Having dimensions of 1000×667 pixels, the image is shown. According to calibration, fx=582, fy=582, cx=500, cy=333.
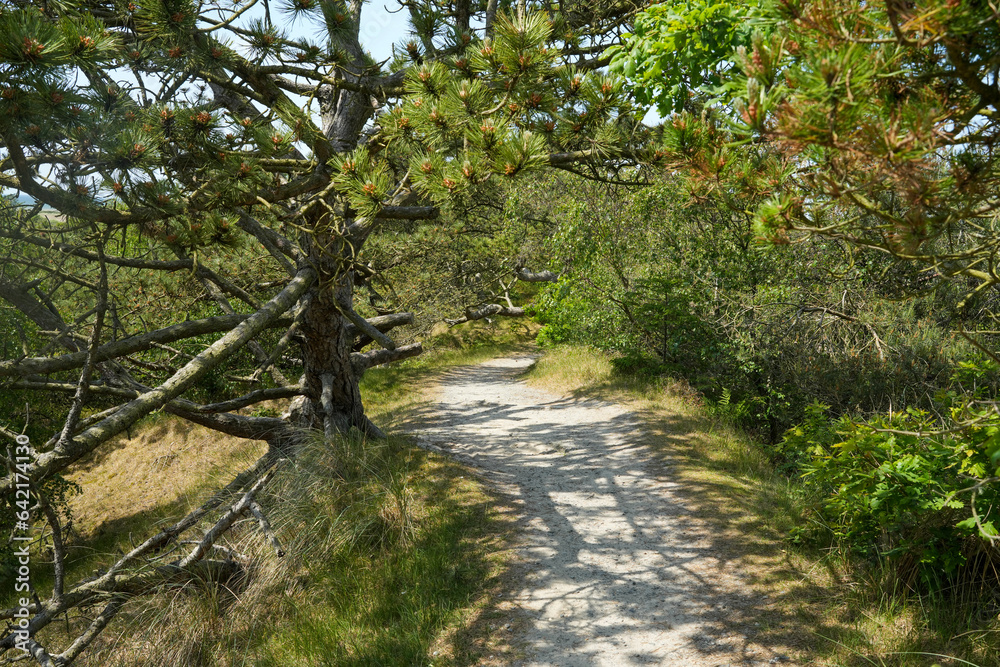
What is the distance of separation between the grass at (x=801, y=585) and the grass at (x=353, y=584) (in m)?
1.82

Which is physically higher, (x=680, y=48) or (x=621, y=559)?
(x=680, y=48)

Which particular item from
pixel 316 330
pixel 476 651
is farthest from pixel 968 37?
pixel 316 330

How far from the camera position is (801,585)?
13.4 ft

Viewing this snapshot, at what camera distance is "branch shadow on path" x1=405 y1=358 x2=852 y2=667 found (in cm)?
366

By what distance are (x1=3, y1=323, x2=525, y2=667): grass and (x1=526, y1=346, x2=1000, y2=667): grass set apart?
182 cm

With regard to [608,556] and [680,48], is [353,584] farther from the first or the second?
[680,48]

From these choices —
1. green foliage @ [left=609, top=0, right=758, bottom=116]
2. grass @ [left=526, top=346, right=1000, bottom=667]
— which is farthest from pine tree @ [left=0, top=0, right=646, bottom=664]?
grass @ [left=526, top=346, right=1000, bottom=667]

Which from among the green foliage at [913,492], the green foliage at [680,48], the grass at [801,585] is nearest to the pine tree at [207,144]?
the green foliage at [680,48]

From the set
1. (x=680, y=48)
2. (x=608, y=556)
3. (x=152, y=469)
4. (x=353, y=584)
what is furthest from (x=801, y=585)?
(x=152, y=469)

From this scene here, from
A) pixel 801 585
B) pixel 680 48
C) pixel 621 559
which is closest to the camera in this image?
pixel 680 48

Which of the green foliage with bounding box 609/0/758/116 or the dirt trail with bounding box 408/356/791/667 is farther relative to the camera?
the dirt trail with bounding box 408/356/791/667

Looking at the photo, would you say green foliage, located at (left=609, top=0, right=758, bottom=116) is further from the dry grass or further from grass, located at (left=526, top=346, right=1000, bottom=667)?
the dry grass

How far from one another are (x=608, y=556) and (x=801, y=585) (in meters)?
1.42

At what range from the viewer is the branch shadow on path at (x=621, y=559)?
3.66 m
